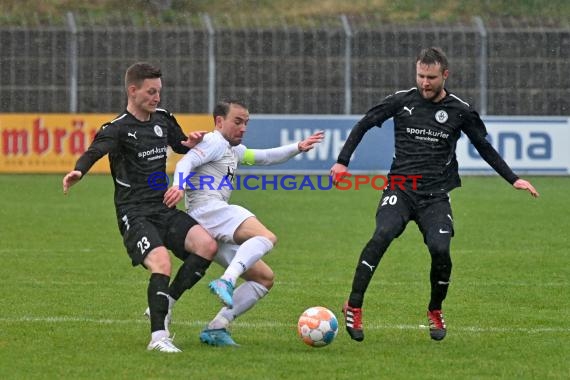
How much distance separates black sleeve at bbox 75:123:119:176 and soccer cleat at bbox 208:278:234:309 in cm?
107

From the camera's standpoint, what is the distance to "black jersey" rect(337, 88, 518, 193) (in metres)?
8.73

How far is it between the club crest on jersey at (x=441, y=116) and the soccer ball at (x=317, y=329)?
5.17ft

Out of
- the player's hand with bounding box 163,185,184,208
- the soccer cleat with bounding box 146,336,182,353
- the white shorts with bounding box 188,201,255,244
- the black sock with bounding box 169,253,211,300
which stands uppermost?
the player's hand with bounding box 163,185,184,208

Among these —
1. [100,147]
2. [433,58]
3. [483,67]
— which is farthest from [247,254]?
[483,67]

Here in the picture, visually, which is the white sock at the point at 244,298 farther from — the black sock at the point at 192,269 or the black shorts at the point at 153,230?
the black shorts at the point at 153,230

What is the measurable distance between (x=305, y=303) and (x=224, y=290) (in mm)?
2704

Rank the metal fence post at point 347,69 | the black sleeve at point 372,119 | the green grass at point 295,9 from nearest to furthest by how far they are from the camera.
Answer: the black sleeve at point 372,119 → the metal fence post at point 347,69 → the green grass at point 295,9

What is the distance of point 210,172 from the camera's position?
338 inches

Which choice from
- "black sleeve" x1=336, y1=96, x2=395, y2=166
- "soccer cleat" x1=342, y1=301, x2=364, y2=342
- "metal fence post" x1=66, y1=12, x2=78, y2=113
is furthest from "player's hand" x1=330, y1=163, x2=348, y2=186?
"metal fence post" x1=66, y1=12, x2=78, y2=113

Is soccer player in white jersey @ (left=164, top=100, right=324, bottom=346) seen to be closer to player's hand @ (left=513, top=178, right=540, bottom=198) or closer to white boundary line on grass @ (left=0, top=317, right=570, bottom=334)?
white boundary line on grass @ (left=0, top=317, right=570, bottom=334)

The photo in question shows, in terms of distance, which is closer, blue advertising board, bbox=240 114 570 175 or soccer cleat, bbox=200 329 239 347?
soccer cleat, bbox=200 329 239 347

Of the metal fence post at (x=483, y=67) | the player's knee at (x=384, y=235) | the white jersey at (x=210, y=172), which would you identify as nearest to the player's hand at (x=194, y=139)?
the white jersey at (x=210, y=172)

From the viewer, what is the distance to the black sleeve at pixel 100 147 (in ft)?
26.1

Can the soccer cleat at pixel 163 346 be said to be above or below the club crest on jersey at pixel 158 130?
below
